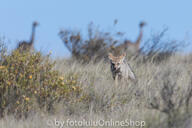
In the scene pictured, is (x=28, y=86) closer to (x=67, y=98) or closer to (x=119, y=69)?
(x=67, y=98)

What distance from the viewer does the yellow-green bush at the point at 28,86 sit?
6.87 m

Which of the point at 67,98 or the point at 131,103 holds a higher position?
the point at 67,98

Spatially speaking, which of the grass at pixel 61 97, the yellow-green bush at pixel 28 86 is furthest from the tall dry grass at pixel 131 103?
the yellow-green bush at pixel 28 86

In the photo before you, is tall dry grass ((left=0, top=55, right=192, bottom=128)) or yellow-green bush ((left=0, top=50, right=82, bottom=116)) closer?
tall dry grass ((left=0, top=55, right=192, bottom=128))

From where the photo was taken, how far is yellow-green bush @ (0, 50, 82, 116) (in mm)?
6867

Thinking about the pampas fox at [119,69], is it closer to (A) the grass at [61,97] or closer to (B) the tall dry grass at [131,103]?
(B) the tall dry grass at [131,103]

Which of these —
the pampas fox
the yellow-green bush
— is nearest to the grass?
the yellow-green bush

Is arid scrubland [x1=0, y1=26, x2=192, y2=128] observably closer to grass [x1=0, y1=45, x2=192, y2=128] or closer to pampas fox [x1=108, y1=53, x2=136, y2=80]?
grass [x1=0, y1=45, x2=192, y2=128]

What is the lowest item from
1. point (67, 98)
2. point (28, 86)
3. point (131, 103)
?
point (131, 103)

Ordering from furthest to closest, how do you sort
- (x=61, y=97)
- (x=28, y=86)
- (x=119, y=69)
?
(x=119, y=69)
(x=61, y=97)
(x=28, y=86)

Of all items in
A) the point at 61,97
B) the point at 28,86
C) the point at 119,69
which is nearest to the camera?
the point at 28,86

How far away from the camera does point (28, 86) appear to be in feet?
22.7

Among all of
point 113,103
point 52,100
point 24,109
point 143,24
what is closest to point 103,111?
point 113,103

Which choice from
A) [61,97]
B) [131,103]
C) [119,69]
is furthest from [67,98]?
[119,69]
